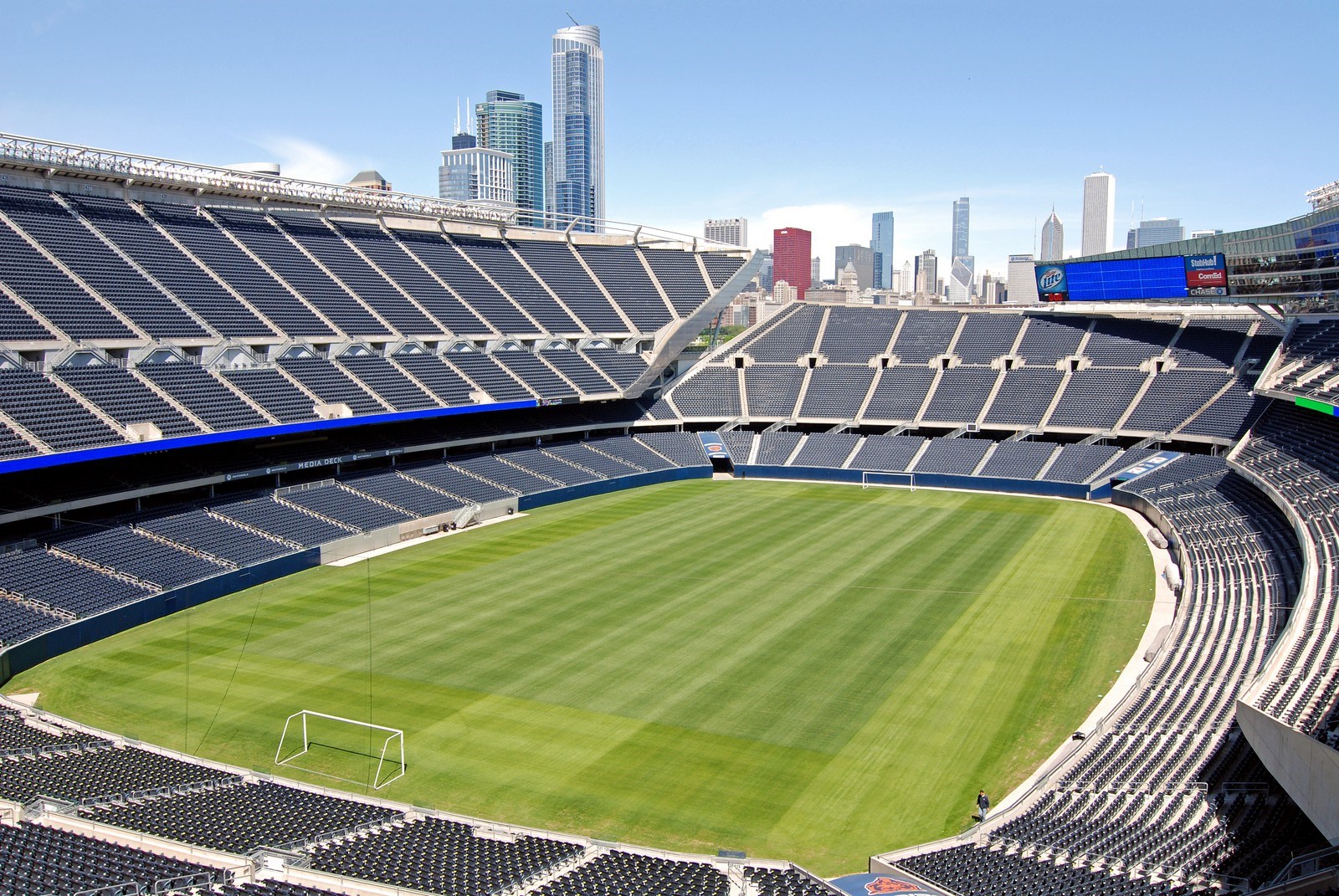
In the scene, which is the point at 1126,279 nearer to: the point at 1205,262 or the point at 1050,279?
the point at 1205,262

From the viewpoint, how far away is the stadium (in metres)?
18.7

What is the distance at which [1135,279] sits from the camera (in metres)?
60.9

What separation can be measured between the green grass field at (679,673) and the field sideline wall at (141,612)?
536mm

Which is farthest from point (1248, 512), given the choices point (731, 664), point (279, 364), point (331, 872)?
point (279, 364)

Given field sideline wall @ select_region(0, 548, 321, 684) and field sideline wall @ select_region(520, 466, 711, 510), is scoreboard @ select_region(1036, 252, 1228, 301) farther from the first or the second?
field sideline wall @ select_region(0, 548, 321, 684)

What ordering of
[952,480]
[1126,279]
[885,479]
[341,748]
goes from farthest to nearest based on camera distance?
1. [885,479]
2. [1126,279]
3. [952,480]
4. [341,748]

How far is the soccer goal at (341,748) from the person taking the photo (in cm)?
2288

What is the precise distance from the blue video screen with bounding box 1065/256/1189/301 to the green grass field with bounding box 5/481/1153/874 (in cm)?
2063

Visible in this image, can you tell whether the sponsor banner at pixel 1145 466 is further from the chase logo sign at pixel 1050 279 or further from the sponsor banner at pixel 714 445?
the sponsor banner at pixel 714 445

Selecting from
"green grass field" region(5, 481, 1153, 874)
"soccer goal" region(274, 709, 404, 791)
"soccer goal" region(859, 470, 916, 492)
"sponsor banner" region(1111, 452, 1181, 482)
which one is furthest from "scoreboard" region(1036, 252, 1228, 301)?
"soccer goal" region(274, 709, 404, 791)

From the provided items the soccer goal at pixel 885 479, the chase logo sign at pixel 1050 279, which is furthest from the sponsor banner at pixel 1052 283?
the soccer goal at pixel 885 479

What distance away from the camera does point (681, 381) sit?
72875 mm

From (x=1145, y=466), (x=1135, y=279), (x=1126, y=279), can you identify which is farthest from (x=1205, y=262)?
(x=1145, y=466)

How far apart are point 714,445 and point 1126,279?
2723 cm
